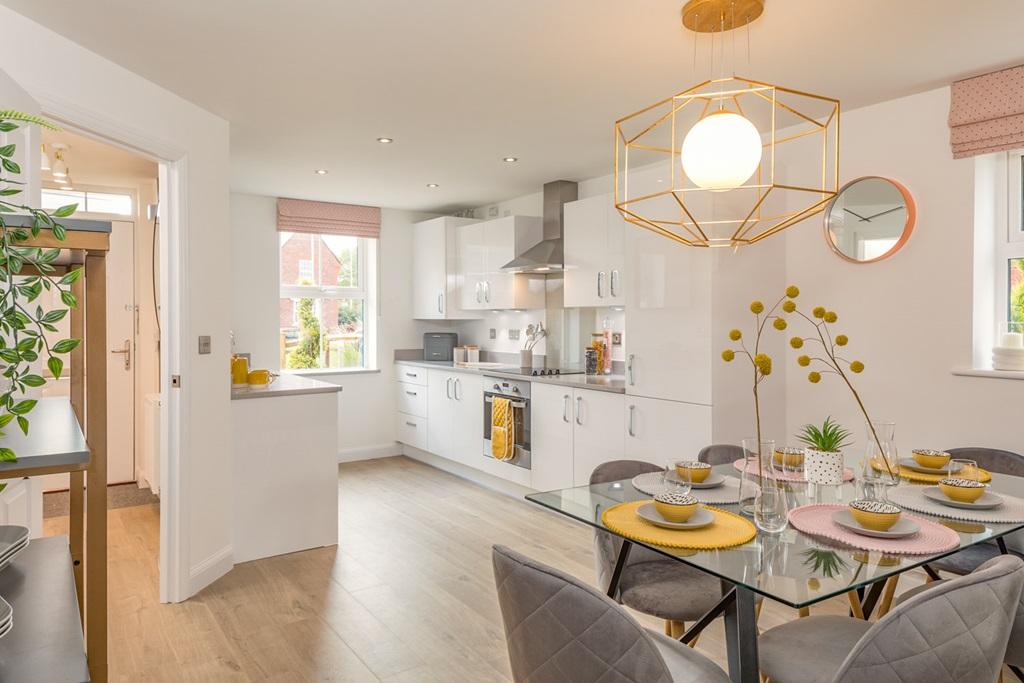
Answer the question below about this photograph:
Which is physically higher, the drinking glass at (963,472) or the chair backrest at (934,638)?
the drinking glass at (963,472)

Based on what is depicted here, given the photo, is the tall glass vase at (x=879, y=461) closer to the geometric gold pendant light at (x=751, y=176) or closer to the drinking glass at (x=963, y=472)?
the drinking glass at (x=963, y=472)

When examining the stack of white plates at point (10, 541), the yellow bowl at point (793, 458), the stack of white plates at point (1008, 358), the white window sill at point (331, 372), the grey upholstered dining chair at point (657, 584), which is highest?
the stack of white plates at point (1008, 358)

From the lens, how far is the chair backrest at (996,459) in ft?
8.21

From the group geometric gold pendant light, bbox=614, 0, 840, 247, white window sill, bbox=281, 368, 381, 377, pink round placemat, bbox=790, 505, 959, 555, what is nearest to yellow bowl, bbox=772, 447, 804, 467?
pink round placemat, bbox=790, 505, 959, 555

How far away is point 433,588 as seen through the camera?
3236 millimetres

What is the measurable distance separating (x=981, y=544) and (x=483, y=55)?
2544 millimetres

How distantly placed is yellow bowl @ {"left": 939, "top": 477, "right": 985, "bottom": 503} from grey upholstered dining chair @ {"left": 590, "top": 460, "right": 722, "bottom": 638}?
70 centimetres

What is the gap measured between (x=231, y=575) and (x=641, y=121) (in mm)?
3155

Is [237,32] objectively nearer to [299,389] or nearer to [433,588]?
[299,389]

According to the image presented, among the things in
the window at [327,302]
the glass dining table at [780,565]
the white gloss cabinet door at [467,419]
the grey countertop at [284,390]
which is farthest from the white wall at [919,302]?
the window at [327,302]

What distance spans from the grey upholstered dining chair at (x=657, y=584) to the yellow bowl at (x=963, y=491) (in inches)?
27.5

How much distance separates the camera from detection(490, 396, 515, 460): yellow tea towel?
4777mm

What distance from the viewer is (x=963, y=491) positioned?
185 cm

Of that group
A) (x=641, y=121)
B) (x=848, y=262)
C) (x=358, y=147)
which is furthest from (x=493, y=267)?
(x=848, y=262)
